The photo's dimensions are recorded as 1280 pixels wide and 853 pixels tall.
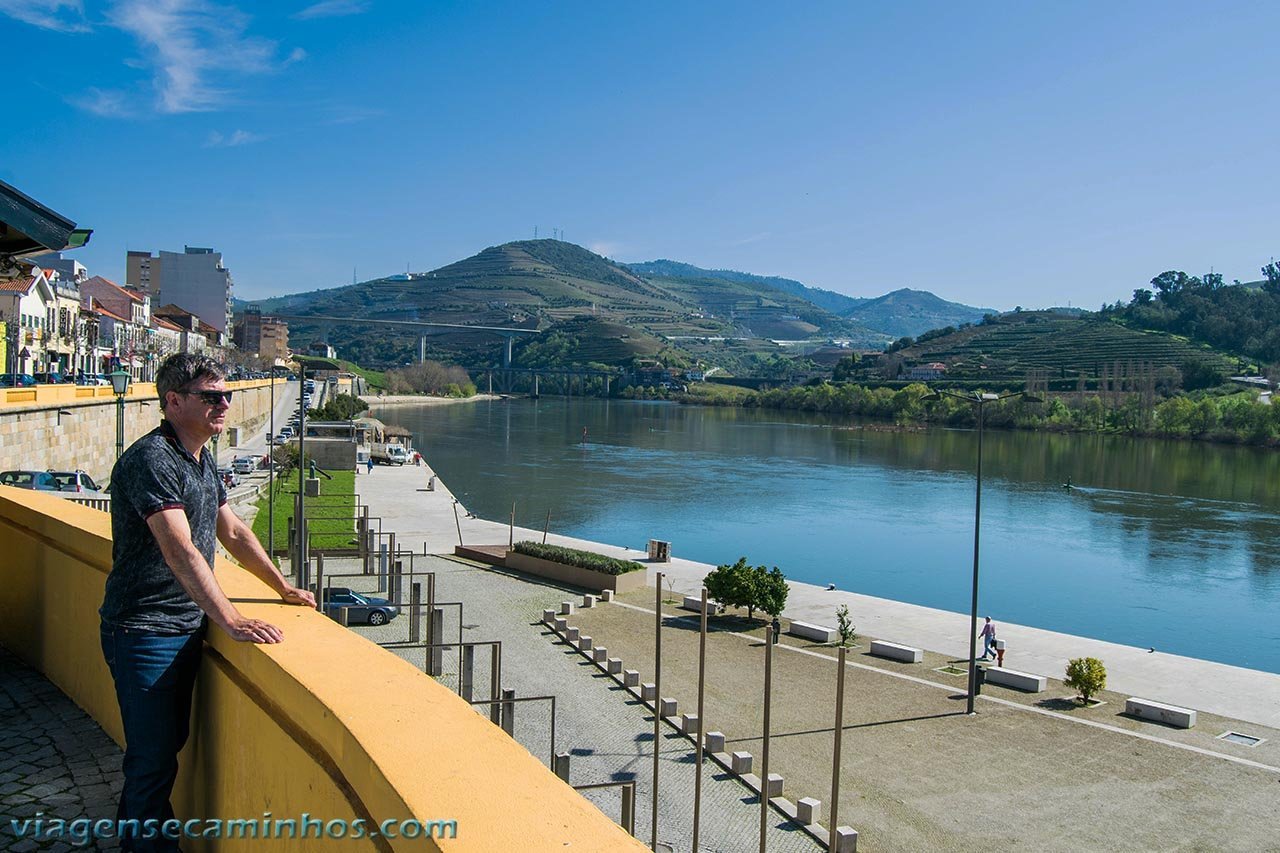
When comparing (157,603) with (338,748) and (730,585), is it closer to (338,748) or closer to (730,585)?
(338,748)

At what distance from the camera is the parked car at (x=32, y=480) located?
20.6 metres

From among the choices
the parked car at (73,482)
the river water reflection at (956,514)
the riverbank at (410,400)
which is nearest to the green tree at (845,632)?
the river water reflection at (956,514)

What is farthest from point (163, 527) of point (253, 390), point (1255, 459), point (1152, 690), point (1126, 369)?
point (1126, 369)

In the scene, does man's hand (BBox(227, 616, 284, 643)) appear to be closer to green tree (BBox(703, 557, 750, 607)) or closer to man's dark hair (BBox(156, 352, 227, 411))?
man's dark hair (BBox(156, 352, 227, 411))

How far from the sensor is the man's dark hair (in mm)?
2992

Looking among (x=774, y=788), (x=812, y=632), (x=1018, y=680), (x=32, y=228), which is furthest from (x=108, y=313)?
(x=32, y=228)

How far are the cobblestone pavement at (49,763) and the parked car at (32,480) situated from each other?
1872 centimetres

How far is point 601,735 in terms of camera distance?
45.2 ft

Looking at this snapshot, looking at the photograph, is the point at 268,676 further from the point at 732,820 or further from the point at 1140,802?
the point at 1140,802

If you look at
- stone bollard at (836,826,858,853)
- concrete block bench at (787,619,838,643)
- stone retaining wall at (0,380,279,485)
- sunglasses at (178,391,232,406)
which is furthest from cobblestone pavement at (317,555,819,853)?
sunglasses at (178,391,232,406)

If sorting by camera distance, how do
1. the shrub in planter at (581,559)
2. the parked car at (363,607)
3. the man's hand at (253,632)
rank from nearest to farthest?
the man's hand at (253,632) < the parked car at (363,607) < the shrub in planter at (581,559)

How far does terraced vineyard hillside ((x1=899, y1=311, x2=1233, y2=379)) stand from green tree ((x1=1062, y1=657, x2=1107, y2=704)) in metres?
104

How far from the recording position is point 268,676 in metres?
2.43

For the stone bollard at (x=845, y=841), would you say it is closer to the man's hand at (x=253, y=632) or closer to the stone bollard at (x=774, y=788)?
the stone bollard at (x=774, y=788)
